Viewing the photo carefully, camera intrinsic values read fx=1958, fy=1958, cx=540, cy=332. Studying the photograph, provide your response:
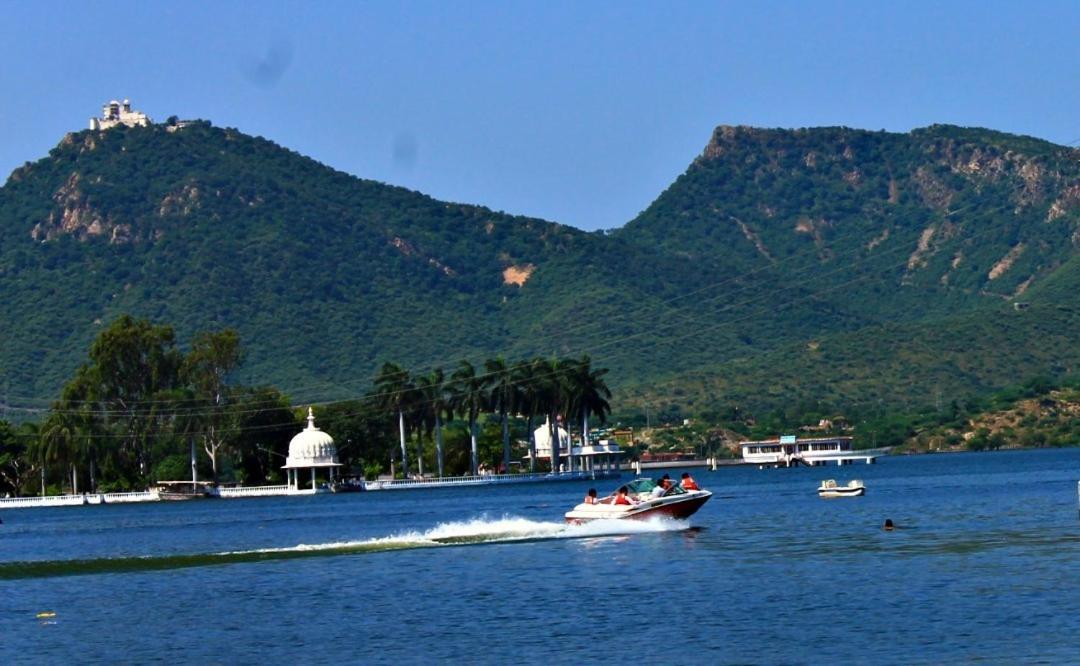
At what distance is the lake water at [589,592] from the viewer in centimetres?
4481

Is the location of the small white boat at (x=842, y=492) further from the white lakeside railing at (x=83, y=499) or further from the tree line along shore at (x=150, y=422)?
the white lakeside railing at (x=83, y=499)

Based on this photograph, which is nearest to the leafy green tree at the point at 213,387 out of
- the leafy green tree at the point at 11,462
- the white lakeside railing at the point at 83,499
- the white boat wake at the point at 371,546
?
the white lakeside railing at the point at 83,499

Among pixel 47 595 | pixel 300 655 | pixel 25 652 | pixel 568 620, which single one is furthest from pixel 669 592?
pixel 47 595

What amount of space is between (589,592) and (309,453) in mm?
132011

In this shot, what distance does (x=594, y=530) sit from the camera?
3145 inches

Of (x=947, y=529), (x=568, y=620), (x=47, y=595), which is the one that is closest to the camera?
(x=568, y=620)

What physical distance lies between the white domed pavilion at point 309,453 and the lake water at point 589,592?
85.4 meters

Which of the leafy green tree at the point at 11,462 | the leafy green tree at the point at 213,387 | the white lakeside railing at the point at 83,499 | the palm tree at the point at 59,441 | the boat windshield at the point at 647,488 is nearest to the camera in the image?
the boat windshield at the point at 647,488

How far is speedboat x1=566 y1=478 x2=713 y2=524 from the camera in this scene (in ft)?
266

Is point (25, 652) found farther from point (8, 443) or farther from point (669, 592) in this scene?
point (8, 443)

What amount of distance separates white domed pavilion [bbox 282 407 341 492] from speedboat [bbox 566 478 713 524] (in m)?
104

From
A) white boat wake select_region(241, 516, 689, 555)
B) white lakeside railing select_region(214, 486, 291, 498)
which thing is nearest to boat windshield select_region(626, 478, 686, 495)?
white boat wake select_region(241, 516, 689, 555)

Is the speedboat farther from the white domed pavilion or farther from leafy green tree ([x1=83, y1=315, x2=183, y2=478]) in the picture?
leafy green tree ([x1=83, y1=315, x2=183, y2=478])

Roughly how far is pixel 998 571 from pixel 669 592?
9.63m
